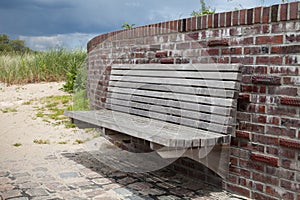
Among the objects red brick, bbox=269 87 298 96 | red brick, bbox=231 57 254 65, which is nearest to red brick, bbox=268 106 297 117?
red brick, bbox=269 87 298 96

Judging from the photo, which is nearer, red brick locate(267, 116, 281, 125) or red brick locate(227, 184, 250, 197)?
red brick locate(267, 116, 281, 125)

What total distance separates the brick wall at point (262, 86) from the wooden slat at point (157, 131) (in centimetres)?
29

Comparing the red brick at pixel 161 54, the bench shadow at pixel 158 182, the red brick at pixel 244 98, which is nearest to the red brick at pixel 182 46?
the red brick at pixel 161 54

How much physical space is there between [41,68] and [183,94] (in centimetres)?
965

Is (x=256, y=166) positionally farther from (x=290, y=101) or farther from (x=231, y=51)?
(x=231, y=51)

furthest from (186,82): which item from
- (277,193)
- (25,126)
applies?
(25,126)

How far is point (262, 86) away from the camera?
321cm

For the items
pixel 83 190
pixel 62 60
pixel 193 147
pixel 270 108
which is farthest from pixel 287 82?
pixel 62 60

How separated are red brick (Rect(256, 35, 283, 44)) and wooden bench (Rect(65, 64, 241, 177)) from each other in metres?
0.31

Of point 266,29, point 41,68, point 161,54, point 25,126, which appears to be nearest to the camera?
point 266,29

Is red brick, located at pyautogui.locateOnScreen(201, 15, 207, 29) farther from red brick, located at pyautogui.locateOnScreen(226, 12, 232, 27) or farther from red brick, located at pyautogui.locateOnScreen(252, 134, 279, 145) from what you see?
red brick, located at pyautogui.locateOnScreen(252, 134, 279, 145)

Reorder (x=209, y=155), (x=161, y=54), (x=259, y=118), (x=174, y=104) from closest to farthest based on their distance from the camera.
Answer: (x=259, y=118)
(x=209, y=155)
(x=174, y=104)
(x=161, y=54)

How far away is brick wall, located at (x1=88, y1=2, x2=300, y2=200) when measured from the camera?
9.82 ft

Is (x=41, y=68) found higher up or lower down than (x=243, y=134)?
higher up
